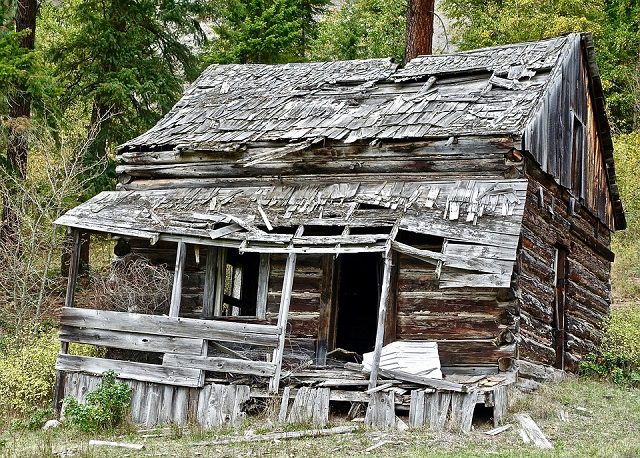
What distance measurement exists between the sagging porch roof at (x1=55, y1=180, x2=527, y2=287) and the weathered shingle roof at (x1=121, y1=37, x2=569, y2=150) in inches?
39.2

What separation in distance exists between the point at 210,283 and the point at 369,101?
178 inches

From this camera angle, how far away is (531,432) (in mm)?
10273

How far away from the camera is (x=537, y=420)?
1099 cm

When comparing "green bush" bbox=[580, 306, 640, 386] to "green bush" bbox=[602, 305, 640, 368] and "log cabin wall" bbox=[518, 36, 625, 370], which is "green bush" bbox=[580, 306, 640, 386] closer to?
"green bush" bbox=[602, 305, 640, 368]

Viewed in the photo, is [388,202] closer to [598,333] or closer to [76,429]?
[76,429]

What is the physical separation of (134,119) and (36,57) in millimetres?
4516

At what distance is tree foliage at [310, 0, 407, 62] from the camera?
33.2 meters

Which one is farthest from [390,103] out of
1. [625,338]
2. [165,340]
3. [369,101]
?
[625,338]

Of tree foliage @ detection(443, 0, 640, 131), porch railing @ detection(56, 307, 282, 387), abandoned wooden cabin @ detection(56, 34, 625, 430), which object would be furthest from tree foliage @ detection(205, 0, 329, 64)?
porch railing @ detection(56, 307, 282, 387)

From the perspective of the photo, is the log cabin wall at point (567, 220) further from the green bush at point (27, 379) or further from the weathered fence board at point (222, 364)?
the green bush at point (27, 379)

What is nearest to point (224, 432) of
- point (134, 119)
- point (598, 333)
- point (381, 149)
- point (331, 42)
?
point (381, 149)

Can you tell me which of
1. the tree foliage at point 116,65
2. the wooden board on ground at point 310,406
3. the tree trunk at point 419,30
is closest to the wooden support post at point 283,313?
the wooden board on ground at point 310,406

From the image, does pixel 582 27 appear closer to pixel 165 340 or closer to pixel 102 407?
pixel 165 340

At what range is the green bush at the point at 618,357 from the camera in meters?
14.8
